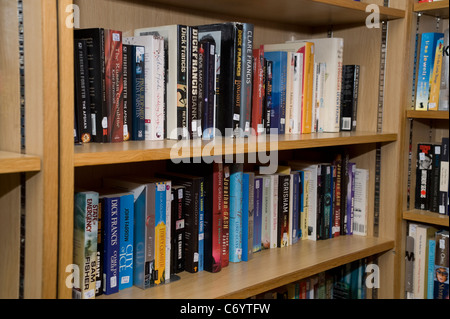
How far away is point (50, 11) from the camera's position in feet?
2.89

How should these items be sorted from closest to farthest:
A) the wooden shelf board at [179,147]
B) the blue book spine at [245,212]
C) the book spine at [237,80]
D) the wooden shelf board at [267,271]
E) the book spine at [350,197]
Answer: the wooden shelf board at [179,147] < the wooden shelf board at [267,271] < the book spine at [237,80] < the blue book spine at [245,212] < the book spine at [350,197]

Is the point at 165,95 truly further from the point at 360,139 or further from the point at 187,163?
the point at 360,139

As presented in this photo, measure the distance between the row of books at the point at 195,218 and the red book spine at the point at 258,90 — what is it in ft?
0.45

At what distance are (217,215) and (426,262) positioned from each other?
2.68ft

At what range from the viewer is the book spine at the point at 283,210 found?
1.55m

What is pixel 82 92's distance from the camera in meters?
1.09

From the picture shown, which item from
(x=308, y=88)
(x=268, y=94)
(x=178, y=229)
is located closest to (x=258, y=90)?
(x=268, y=94)

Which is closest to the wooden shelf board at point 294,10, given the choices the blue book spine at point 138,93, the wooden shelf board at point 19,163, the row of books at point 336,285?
the blue book spine at point 138,93

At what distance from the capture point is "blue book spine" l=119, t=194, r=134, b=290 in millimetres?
1167

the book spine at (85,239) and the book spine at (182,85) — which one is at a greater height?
the book spine at (182,85)

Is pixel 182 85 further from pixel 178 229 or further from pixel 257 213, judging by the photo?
pixel 257 213

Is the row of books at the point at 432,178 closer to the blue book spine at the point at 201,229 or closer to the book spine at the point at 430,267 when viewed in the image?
the book spine at the point at 430,267
